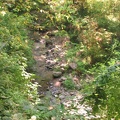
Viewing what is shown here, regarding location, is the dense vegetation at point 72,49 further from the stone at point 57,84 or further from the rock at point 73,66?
the stone at point 57,84

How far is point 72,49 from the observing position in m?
7.28

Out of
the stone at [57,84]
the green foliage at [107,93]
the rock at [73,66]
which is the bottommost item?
the green foliage at [107,93]

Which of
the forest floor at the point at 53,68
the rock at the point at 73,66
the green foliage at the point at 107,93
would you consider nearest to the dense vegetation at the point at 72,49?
the green foliage at the point at 107,93

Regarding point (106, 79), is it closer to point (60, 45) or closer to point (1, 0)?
point (1, 0)

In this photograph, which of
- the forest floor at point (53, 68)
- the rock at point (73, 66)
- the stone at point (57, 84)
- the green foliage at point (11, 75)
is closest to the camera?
the green foliage at point (11, 75)

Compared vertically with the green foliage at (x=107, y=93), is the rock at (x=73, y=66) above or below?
above

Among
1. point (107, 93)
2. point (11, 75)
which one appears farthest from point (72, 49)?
point (107, 93)

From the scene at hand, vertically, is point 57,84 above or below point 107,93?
above

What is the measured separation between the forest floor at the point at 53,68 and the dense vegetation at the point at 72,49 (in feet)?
0.68

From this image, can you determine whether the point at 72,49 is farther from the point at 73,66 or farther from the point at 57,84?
the point at 57,84

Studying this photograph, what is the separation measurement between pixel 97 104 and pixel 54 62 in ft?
11.9

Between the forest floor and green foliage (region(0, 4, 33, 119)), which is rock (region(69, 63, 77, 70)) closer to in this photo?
the forest floor

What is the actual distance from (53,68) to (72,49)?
0.93 meters

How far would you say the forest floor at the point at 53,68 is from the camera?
570 cm
